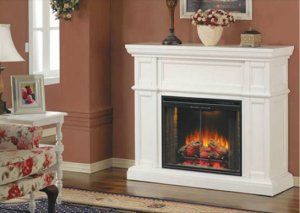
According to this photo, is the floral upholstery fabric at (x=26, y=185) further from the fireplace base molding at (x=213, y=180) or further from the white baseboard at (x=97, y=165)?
the white baseboard at (x=97, y=165)

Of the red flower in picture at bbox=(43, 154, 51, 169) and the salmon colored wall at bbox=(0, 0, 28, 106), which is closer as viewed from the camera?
the red flower in picture at bbox=(43, 154, 51, 169)

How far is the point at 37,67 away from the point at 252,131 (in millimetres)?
3814

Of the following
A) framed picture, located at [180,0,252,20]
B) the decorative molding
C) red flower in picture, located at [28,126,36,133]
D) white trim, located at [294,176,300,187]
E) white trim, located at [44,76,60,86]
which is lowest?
white trim, located at [294,176,300,187]

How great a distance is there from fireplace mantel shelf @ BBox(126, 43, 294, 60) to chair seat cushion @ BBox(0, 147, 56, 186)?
1.56m

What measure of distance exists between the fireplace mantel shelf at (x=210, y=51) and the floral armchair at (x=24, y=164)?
152 cm

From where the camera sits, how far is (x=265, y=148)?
20.7 ft

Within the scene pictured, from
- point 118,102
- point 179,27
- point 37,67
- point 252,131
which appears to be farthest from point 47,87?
point 252,131

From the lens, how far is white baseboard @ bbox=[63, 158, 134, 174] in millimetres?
7293

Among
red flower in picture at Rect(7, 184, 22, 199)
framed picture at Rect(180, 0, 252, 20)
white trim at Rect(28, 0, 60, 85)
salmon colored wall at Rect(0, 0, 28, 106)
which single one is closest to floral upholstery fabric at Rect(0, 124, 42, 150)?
red flower in picture at Rect(7, 184, 22, 199)

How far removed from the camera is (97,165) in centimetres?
736

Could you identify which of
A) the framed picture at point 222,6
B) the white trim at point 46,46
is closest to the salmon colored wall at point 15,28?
the white trim at point 46,46

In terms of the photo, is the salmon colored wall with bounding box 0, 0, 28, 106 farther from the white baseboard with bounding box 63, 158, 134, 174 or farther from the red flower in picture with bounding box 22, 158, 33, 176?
the red flower in picture with bounding box 22, 158, 33, 176

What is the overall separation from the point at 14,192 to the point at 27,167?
196mm

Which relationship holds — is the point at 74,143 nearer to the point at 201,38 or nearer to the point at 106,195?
the point at 106,195
